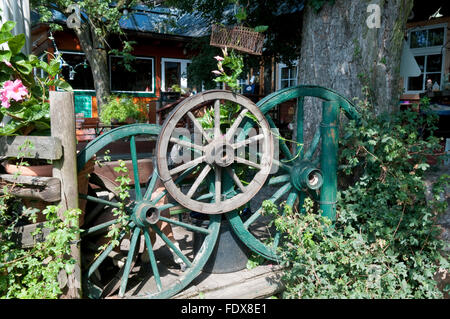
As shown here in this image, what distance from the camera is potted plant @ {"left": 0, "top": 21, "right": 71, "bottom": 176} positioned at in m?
1.93

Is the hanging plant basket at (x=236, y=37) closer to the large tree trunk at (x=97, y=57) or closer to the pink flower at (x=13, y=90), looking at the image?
the pink flower at (x=13, y=90)

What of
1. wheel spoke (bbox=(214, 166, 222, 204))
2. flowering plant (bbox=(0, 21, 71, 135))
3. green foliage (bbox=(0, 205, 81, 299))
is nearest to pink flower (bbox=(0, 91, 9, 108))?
flowering plant (bbox=(0, 21, 71, 135))

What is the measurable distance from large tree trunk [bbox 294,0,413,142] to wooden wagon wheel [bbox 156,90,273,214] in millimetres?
1175

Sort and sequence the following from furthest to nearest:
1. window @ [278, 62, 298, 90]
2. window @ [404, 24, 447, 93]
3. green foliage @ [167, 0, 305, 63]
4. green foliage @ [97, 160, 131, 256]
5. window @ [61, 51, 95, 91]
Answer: window @ [278, 62, 298, 90], window @ [61, 51, 95, 91], window @ [404, 24, 447, 93], green foliage @ [167, 0, 305, 63], green foliage @ [97, 160, 131, 256]

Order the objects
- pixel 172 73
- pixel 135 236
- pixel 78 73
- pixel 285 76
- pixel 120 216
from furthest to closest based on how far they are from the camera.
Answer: pixel 172 73
pixel 285 76
pixel 78 73
pixel 135 236
pixel 120 216

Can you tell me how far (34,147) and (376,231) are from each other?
2.16 meters

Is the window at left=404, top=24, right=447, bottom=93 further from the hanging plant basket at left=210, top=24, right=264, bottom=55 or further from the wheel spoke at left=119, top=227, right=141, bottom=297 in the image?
the wheel spoke at left=119, top=227, right=141, bottom=297

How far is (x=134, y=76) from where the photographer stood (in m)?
12.2

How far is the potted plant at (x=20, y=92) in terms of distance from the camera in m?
1.93

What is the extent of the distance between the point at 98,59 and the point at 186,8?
4.08 meters

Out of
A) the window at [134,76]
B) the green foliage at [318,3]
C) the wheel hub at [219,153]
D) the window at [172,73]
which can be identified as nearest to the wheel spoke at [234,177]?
the wheel hub at [219,153]

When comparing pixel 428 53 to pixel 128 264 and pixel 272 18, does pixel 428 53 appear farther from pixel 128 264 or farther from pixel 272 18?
pixel 128 264

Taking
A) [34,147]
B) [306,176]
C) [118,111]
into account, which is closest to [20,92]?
[34,147]
